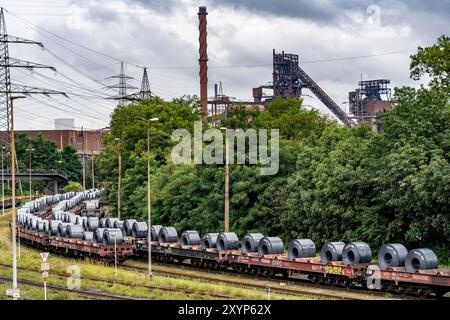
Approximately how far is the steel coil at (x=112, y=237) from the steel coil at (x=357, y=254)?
18.3m

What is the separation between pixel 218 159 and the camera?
6200cm

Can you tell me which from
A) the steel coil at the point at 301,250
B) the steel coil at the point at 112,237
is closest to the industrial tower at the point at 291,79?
the steel coil at the point at 112,237

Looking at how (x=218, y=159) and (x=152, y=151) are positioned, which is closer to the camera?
(x=218, y=159)

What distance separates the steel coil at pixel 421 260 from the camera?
32.3 meters

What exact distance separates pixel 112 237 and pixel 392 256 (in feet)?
70.1

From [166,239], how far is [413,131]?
17155 mm

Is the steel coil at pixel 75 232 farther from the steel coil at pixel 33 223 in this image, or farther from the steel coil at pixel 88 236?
the steel coil at pixel 33 223

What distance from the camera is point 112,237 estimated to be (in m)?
49.4

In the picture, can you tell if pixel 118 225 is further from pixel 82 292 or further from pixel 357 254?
pixel 357 254

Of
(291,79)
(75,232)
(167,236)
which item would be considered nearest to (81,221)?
(75,232)

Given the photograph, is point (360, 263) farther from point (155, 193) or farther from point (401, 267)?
point (155, 193)

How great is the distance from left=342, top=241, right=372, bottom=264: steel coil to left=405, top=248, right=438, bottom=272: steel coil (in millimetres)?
2727

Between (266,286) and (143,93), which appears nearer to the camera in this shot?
(266,286)
